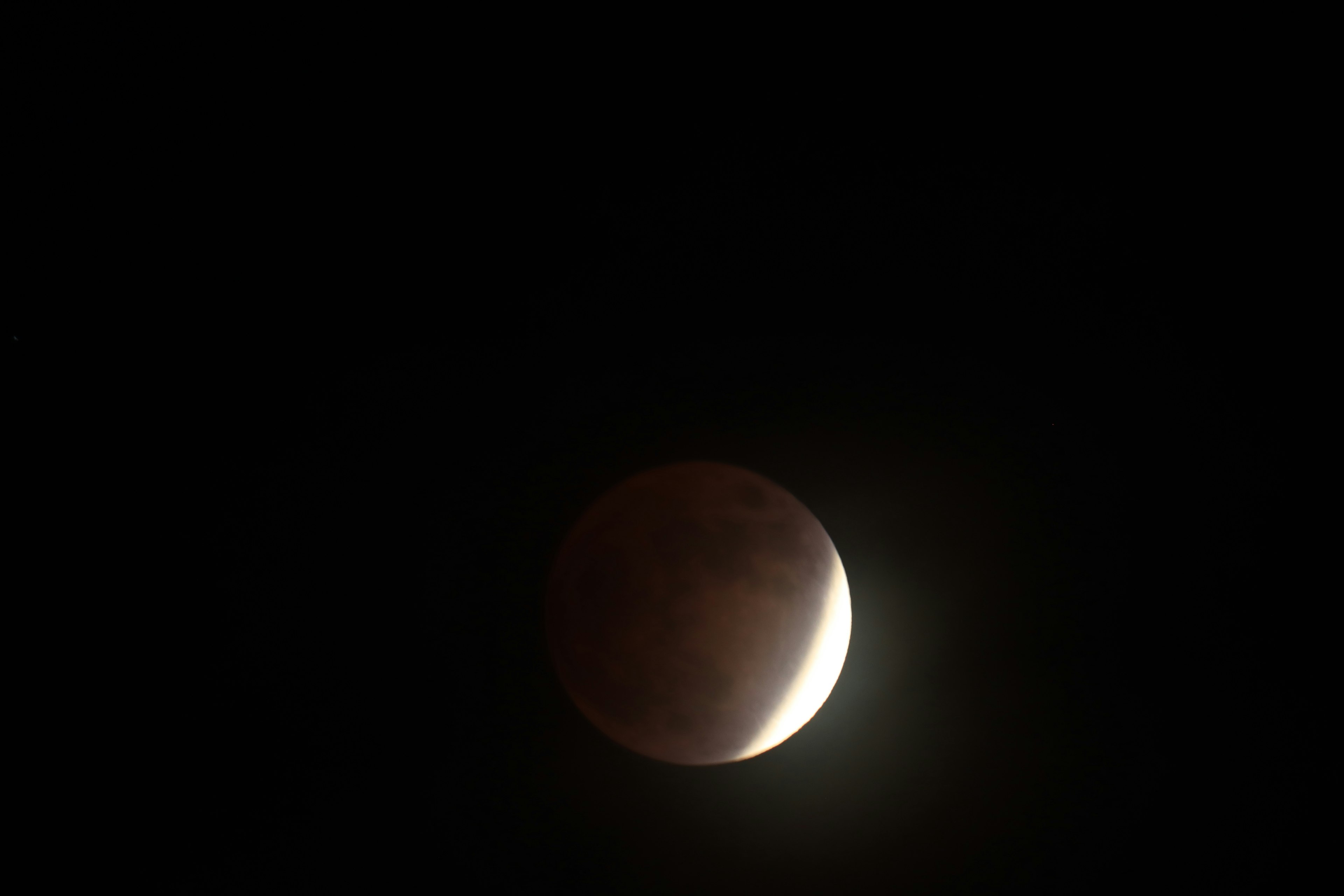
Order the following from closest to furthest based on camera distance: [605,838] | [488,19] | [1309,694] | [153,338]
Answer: [488,19] → [153,338] → [1309,694] → [605,838]

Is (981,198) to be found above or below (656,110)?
above

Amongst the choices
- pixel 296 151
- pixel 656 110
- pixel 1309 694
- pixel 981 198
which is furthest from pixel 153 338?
pixel 1309 694

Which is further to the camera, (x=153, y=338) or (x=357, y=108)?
(x=153, y=338)

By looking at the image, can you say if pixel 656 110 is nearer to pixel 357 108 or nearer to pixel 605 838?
pixel 357 108

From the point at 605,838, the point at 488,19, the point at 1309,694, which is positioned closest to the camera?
the point at 488,19
